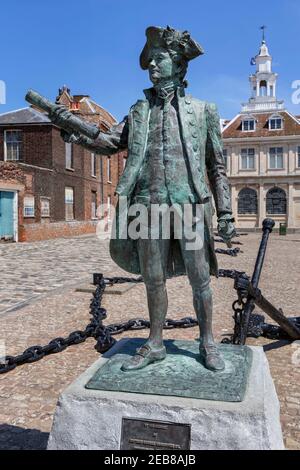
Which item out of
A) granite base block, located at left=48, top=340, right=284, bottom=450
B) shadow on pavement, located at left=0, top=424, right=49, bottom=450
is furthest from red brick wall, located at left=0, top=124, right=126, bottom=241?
granite base block, located at left=48, top=340, right=284, bottom=450

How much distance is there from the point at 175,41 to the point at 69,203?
24570 millimetres

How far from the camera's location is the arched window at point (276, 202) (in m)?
39.7

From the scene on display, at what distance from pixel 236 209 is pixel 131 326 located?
117ft

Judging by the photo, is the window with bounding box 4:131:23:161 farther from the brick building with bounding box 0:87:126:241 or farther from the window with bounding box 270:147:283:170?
the window with bounding box 270:147:283:170

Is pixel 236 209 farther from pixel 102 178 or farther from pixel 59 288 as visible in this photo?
pixel 59 288

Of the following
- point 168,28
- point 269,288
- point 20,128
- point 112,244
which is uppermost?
point 20,128

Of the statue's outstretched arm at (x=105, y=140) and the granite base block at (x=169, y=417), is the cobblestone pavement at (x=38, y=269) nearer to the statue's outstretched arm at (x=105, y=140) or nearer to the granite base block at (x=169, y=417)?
the statue's outstretched arm at (x=105, y=140)

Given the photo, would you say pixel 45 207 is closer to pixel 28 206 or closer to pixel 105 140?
pixel 28 206

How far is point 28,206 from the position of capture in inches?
859

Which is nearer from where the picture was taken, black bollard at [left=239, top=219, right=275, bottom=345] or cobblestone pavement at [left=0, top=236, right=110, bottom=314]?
black bollard at [left=239, top=219, right=275, bottom=345]

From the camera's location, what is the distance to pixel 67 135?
3131 mm

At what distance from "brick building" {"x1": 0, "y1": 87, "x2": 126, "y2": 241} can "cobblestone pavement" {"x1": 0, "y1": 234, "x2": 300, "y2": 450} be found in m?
9.30

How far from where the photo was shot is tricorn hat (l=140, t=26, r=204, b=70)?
2.84 metres

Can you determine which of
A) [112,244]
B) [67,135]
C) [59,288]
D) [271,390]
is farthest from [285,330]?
[59,288]
